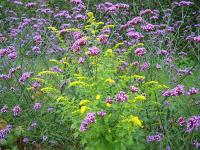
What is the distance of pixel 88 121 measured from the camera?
3.00 meters

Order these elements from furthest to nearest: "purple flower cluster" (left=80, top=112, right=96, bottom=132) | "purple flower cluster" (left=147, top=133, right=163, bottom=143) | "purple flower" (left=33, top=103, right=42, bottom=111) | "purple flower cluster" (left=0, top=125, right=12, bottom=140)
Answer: "purple flower" (left=33, top=103, right=42, bottom=111), "purple flower cluster" (left=0, top=125, right=12, bottom=140), "purple flower cluster" (left=147, top=133, right=163, bottom=143), "purple flower cluster" (left=80, top=112, right=96, bottom=132)

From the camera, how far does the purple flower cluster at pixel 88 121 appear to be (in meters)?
3.00

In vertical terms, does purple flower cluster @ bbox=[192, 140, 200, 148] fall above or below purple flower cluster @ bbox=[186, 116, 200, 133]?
below

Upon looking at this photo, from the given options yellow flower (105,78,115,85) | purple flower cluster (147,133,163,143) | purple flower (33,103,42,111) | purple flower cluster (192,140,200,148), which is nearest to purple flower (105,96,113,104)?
yellow flower (105,78,115,85)

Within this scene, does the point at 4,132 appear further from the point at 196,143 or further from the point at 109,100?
the point at 196,143

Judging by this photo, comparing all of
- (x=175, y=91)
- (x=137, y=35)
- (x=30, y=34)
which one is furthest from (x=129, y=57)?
(x=30, y=34)

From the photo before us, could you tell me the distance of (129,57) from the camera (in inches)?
197

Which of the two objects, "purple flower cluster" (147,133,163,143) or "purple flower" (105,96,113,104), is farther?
"purple flower cluster" (147,133,163,143)

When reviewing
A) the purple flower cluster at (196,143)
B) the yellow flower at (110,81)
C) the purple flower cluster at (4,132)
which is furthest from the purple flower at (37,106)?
the purple flower cluster at (196,143)

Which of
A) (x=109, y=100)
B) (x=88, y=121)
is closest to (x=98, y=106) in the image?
(x=109, y=100)

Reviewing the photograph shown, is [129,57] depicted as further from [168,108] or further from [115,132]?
[115,132]

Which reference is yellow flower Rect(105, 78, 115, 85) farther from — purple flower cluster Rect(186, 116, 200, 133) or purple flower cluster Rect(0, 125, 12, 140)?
purple flower cluster Rect(0, 125, 12, 140)

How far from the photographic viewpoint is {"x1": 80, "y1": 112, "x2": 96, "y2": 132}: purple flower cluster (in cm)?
300

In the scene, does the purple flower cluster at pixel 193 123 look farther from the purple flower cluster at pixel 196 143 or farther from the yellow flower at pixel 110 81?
the yellow flower at pixel 110 81
